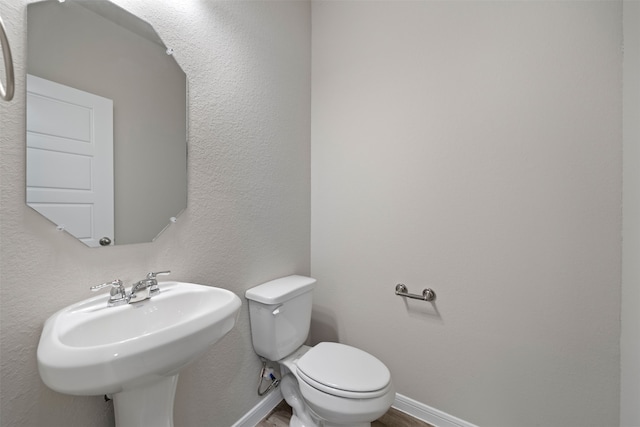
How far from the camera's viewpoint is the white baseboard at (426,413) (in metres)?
1.34

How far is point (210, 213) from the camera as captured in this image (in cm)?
119

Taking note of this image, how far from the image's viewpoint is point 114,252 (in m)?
0.92

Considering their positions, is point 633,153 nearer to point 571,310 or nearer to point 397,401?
point 571,310

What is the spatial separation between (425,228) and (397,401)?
3.31 feet

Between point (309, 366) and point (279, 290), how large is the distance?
374 mm

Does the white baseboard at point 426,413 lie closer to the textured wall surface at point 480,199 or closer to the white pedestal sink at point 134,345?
the textured wall surface at point 480,199

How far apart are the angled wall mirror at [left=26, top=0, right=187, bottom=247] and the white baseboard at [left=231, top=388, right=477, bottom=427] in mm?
1077

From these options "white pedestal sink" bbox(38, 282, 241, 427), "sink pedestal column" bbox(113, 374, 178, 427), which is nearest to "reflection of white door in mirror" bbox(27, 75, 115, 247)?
"white pedestal sink" bbox(38, 282, 241, 427)

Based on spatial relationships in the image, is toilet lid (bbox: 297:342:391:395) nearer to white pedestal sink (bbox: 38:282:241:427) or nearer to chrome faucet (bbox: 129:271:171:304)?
white pedestal sink (bbox: 38:282:241:427)

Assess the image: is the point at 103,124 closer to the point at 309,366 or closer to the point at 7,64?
the point at 7,64

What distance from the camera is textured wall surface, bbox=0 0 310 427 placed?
2.40 feet

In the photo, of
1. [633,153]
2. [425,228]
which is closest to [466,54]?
[633,153]

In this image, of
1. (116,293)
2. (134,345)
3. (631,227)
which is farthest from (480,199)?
(116,293)

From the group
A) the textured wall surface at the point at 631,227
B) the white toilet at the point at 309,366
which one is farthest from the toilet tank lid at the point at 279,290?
the textured wall surface at the point at 631,227
